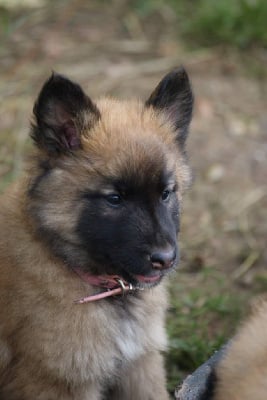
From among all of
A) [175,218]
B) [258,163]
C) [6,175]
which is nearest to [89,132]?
[175,218]

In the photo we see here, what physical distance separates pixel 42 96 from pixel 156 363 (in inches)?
55.5

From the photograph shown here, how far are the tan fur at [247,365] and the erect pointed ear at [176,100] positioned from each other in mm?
869

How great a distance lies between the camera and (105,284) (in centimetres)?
345

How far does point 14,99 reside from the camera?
610cm

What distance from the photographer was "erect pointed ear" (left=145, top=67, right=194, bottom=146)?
3.55 metres

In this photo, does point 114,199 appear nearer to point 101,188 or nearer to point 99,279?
point 101,188

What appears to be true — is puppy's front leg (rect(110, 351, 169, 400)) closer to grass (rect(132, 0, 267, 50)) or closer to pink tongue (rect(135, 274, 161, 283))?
pink tongue (rect(135, 274, 161, 283))

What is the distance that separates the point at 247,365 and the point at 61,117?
1.23 m

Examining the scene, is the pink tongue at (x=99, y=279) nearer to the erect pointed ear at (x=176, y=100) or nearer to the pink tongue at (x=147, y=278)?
the pink tongue at (x=147, y=278)

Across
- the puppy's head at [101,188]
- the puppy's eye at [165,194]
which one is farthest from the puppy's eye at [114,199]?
the puppy's eye at [165,194]

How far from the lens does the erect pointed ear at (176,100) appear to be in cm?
355

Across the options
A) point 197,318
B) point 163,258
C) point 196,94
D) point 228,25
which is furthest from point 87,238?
point 228,25

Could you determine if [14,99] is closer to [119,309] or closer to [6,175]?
[6,175]

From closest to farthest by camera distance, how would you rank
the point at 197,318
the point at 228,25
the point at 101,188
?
the point at 101,188
the point at 197,318
the point at 228,25
